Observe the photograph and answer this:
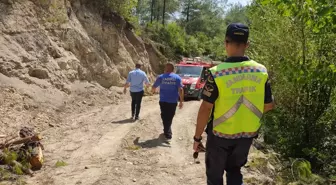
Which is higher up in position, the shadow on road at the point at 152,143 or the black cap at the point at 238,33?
the black cap at the point at 238,33

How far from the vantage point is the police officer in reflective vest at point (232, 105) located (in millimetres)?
3639

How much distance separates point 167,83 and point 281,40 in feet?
11.9

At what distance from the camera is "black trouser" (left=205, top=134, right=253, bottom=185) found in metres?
3.78

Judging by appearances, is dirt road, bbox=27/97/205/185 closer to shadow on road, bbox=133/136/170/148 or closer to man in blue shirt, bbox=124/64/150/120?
shadow on road, bbox=133/136/170/148

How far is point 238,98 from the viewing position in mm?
3680

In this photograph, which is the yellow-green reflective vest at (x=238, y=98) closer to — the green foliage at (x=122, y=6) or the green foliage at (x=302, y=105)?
the green foliage at (x=302, y=105)

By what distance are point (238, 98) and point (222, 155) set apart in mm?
627

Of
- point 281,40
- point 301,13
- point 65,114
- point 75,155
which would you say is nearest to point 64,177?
point 75,155

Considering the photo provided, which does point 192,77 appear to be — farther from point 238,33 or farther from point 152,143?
point 238,33

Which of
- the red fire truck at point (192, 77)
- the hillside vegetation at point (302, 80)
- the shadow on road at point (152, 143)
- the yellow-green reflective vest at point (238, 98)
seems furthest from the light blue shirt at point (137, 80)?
the yellow-green reflective vest at point (238, 98)

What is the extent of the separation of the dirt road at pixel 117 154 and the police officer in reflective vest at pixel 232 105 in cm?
242

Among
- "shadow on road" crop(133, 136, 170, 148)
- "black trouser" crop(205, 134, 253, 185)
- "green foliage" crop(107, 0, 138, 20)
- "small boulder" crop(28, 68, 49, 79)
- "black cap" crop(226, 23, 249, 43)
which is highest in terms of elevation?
"green foliage" crop(107, 0, 138, 20)

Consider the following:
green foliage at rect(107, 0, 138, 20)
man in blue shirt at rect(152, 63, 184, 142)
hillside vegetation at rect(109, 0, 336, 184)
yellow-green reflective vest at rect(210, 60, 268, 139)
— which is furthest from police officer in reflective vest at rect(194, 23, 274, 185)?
green foliage at rect(107, 0, 138, 20)

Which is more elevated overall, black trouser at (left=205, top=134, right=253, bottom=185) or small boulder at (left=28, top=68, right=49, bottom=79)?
black trouser at (left=205, top=134, right=253, bottom=185)
